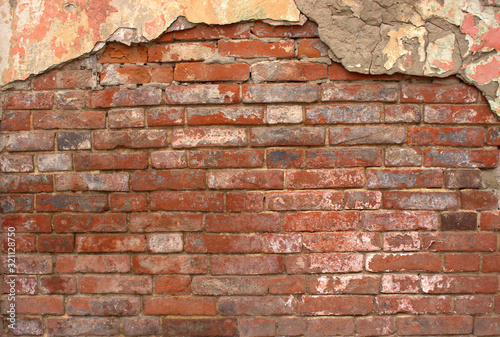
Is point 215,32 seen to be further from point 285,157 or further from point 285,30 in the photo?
point 285,157

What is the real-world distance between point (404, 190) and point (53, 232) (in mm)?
1574

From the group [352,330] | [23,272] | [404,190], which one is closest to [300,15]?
[404,190]

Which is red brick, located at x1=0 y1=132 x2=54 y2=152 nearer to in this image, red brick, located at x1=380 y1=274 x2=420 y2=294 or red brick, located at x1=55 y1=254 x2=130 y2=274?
red brick, located at x1=55 y1=254 x2=130 y2=274

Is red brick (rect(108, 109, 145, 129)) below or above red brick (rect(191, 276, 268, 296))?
above

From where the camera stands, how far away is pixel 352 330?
1330 mm

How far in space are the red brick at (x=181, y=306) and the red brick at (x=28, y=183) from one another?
2.26 ft

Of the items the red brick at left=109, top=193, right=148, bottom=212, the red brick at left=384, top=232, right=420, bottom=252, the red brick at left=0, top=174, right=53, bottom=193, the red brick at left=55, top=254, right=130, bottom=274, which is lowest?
the red brick at left=55, top=254, right=130, bottom=274

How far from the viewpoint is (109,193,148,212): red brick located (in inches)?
53.1

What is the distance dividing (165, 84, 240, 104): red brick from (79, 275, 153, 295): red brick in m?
0.81

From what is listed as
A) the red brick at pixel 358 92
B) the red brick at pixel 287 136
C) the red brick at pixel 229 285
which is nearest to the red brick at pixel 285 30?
the red brick at pixel 358 92

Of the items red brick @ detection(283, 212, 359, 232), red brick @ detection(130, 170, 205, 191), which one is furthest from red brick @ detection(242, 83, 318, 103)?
red brick @ detection(283, 212, 359, 232)

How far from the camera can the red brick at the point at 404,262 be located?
52.2 inches

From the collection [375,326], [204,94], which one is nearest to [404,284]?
[375,326]

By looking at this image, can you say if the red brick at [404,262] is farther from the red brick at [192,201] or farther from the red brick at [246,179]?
the red brick at [192,201]
